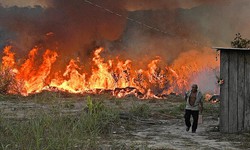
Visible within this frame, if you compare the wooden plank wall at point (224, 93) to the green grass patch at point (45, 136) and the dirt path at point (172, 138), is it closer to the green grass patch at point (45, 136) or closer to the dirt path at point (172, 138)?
the dirt path at point (172, 138)

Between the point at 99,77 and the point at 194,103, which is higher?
the point at 99,77

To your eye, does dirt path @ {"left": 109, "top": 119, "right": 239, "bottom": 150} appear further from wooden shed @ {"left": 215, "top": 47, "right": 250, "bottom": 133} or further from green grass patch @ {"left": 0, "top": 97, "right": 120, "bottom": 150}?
green grass patch @ {"left": 0, "top": 97, "right": 120, "bottom": 150}

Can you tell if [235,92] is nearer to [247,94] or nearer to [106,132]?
[247,94]

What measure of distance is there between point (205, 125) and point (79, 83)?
1541 cm

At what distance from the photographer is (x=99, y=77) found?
2842cm

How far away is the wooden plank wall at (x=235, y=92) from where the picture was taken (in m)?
11.4

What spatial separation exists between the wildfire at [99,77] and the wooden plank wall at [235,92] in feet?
48.4

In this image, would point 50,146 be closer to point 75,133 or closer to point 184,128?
point 75,133

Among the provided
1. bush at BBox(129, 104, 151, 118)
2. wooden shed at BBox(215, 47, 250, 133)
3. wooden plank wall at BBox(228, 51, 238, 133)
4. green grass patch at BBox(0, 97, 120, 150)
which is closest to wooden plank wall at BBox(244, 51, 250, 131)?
wooden shed at BBox(215, 47, 250, 133)

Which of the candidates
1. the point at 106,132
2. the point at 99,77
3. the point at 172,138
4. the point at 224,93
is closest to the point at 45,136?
the point at 106,132

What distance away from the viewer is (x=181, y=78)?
3083 centimetres

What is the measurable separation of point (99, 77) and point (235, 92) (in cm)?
1769

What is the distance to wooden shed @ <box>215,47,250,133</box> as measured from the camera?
11.4 metres

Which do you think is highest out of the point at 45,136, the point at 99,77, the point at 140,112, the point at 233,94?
the point at 99,77
